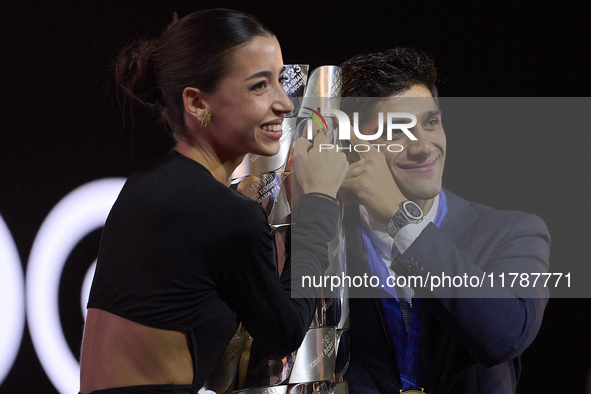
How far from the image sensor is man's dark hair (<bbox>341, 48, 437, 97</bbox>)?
1497 millimetres

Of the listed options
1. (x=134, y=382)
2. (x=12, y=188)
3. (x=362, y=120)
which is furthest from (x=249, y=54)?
(x=12, y=188)

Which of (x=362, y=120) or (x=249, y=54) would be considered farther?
(x=362, y=120)

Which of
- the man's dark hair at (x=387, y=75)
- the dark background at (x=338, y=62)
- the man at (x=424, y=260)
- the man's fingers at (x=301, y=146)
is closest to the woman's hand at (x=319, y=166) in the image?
the man's fingers at (x=301, y=146)

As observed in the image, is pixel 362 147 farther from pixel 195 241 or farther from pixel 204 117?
pixel 195 241

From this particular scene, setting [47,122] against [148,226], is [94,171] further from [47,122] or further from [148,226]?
[148,226]

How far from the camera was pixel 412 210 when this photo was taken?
132 cm

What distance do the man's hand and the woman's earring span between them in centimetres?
41

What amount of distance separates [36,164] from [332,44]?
1.26 m

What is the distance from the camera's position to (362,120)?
1516 millimetres

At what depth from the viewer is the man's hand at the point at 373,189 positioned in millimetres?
1324

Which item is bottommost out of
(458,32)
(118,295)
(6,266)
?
(118,295)

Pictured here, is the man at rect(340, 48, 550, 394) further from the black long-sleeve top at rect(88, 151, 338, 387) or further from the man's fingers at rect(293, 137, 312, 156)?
the black long-sleeve top at rect(88, 151, 338, 387)

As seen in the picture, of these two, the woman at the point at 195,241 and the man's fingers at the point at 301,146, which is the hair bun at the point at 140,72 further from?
the man's fingers at the point at 301,146

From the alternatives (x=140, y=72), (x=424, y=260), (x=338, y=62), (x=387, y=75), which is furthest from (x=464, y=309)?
(x=338, y=62)
